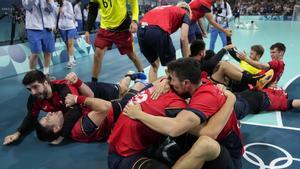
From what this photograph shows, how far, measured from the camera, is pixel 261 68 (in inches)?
171

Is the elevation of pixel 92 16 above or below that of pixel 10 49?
above

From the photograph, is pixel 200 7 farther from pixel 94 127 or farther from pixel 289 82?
pixel 94 127

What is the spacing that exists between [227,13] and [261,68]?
13.5 ft

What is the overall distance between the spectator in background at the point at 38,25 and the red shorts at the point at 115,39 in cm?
148

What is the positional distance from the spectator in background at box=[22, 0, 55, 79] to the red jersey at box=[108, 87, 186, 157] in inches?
147

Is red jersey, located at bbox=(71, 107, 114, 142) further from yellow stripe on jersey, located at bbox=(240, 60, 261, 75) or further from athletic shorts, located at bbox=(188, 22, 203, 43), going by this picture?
athletic shorts, located at bbox=(188, 22, 203, 43)

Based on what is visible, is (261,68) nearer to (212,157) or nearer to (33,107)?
(212,157)

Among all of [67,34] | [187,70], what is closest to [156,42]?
[187,70]

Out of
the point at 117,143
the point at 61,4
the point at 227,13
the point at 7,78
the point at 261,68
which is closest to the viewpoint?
the point at 117,143

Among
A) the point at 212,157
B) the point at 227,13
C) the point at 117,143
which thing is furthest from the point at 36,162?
the point at 227,13

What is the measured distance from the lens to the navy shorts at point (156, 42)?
3803 mm

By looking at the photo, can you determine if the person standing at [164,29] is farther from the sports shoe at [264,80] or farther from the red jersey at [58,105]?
the red jersey at [58,105]

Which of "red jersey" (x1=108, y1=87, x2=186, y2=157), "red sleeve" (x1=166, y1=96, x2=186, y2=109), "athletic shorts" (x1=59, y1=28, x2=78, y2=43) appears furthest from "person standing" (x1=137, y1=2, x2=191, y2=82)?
"athletic shorts" (x1=59, y1=28, x2=78, y2=43)

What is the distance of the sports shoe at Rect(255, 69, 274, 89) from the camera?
13.5 ft
